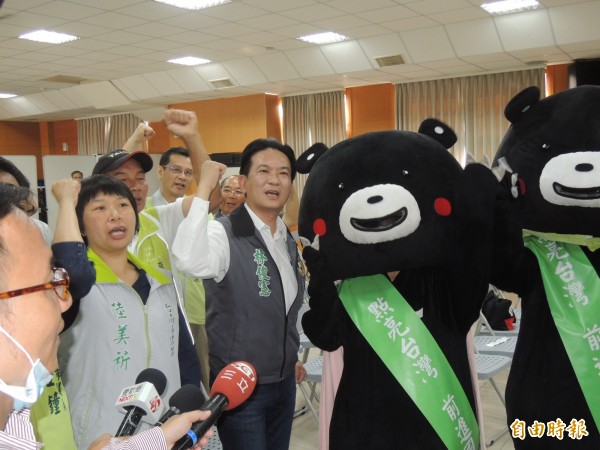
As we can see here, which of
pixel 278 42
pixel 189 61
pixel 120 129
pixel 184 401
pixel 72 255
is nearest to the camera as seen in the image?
pixel 184 401

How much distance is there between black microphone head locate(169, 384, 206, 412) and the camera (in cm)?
135

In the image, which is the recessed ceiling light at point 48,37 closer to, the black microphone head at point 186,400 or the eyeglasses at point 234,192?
the eyeglasses at point 234,192

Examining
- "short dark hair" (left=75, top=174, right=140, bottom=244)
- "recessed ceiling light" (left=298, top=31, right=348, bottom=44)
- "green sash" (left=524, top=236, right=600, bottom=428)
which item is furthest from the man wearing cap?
"recessed ceiling light" (left=298, top=31, right=348, bottom=44)

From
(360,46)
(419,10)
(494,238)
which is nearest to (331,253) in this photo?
(494,238)

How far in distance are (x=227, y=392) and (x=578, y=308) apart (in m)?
1.23

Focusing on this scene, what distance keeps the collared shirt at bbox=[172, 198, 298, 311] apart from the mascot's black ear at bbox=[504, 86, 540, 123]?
3.30 ft

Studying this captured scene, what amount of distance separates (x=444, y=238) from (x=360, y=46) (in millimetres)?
7354

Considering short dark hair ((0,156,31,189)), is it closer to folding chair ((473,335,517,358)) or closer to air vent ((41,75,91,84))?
folding chair ((473,335,517,358))

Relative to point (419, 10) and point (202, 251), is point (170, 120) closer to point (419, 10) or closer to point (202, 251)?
point (202, 251)

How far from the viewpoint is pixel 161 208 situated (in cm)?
285

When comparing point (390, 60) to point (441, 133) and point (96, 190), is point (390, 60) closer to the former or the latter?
point (441, 133)

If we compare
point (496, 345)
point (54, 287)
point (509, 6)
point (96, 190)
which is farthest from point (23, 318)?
point (509, 6)

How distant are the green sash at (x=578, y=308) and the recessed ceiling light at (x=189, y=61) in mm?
8511

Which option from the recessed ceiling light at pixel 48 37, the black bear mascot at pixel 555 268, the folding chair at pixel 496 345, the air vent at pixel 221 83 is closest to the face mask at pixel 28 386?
the black bear mascot at pixel 555 268
